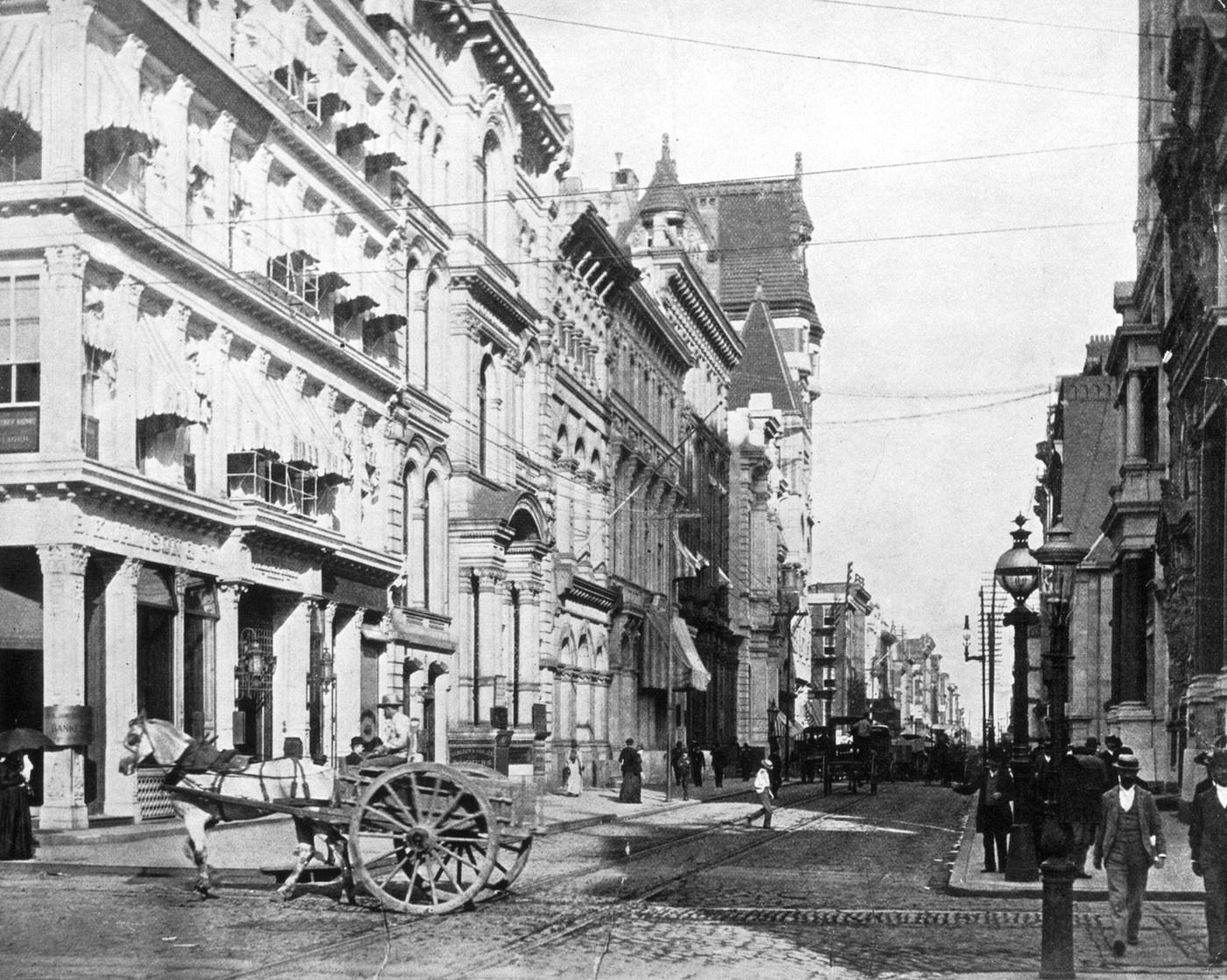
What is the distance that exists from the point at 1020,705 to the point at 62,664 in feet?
42.1

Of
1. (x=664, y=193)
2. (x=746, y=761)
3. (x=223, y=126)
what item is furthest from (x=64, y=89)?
(x=664, y=193)

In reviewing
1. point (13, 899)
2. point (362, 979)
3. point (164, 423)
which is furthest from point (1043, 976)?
point (164, 423)

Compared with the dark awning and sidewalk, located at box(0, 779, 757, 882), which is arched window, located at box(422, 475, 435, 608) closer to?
the dark awning

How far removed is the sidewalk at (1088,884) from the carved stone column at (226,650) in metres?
12.2

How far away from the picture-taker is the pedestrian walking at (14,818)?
21.6m

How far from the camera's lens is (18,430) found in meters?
25.7

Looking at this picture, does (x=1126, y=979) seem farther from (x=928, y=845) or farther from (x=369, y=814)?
(x=928, y=845)

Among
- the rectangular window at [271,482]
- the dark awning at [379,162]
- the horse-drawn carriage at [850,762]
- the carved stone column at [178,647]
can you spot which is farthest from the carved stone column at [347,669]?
the horse-drawn carriage at [850,762]

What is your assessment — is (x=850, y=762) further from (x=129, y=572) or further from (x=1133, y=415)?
(x=129, y=572)

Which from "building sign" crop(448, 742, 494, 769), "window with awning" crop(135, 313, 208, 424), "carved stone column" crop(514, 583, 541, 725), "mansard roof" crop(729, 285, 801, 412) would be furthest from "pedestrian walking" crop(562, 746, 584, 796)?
"mansard roof" crop(729, 285, 801, 412)

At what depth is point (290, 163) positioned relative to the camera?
34406 millimetres

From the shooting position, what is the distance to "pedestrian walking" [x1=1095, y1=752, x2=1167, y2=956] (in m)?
15.0

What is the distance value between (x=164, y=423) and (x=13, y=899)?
1270 cm

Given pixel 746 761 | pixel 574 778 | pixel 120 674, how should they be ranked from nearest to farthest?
pixel 120 674
pixel 574 778
pixel 746 761
